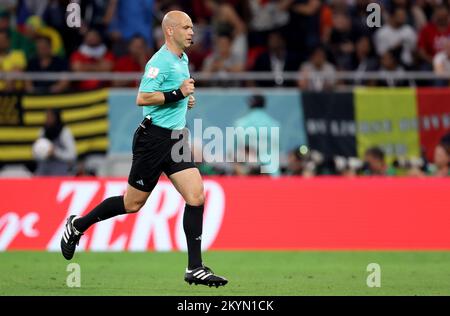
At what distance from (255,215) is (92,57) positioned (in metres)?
5.21

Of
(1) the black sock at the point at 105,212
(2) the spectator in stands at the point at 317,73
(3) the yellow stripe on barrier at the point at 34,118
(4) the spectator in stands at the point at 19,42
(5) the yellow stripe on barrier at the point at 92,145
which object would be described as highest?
(4) the spectator in stands at the point at 19,42

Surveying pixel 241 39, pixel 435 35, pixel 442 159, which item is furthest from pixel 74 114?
pixel 435 35

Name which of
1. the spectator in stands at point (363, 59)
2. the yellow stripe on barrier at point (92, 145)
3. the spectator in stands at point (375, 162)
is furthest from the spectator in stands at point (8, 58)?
the spectator in stands at point (375, 162)

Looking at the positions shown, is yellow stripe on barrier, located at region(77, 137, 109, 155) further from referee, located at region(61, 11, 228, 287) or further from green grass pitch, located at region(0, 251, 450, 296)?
referee, located at region(61, 11, 228, 287)

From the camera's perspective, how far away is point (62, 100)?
730 inches

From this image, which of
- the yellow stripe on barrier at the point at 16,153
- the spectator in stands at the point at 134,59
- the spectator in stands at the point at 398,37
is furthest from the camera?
the spectator in stands at the point at 398,37

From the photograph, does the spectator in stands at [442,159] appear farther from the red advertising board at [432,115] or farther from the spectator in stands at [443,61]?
the spectator in stands at [443,61]

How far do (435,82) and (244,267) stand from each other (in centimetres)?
738

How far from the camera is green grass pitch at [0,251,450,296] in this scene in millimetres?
11453

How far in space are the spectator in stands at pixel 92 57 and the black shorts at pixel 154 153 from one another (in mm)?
7932

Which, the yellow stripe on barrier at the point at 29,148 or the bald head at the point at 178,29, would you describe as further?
the yellow stripe on barrier at the point at 29,148

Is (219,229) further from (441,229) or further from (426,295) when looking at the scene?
(426,295)

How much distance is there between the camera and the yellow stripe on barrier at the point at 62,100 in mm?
18484

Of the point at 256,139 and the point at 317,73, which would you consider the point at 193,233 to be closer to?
the point at 256,139
